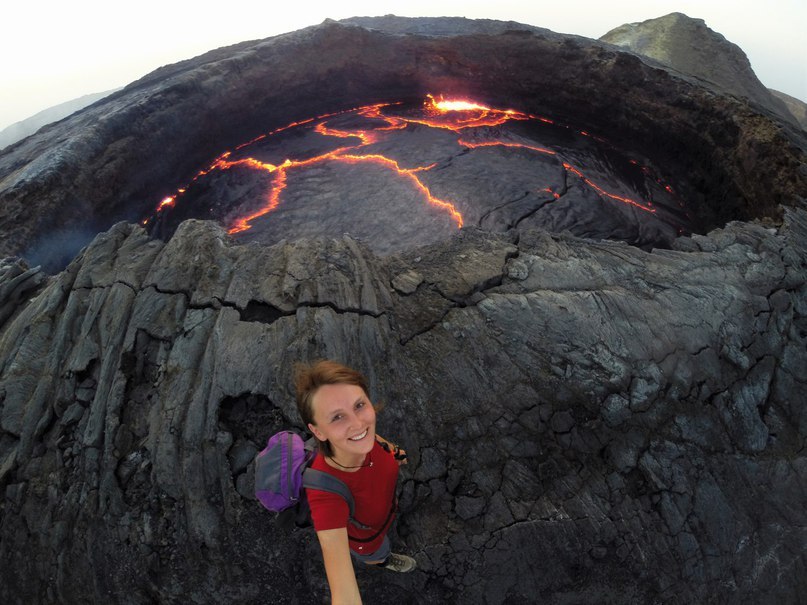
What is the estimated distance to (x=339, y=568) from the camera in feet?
5.44

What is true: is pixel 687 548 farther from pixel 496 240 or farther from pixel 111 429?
pixel 111 429

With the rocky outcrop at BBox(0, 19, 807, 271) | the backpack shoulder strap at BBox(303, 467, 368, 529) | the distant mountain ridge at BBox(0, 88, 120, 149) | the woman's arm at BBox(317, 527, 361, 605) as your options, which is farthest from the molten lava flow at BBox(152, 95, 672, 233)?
the distant mountain ridge at BBox(0, 88, 120, 149)

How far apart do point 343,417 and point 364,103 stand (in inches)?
300

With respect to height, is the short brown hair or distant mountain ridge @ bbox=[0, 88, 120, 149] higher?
distant mountain ridge @ bbox=[0, 88, 120, 149]

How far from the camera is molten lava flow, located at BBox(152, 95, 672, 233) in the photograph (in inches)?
227

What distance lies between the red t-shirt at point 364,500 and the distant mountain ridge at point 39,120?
20.4m

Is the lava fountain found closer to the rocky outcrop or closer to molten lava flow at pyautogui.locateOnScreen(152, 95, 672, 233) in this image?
molten lava flow at pyautogui.locateOnScreen(152, 95, 672, 233)

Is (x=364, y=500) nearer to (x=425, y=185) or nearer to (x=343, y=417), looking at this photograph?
(x=343, y=417)

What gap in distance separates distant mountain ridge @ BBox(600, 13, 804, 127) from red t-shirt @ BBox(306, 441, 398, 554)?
35.5 feet

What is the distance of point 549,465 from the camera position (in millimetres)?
3049

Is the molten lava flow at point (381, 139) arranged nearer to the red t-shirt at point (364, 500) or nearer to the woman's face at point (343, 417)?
the red t-shirt at point (364, 500)

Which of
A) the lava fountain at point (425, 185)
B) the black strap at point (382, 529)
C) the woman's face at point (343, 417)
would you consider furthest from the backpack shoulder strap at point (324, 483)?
the lava fountain at point (425, 185)

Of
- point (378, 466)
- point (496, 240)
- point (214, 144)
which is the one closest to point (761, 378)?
point (496, 240)

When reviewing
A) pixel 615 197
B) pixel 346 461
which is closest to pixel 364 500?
pixel 346 461
